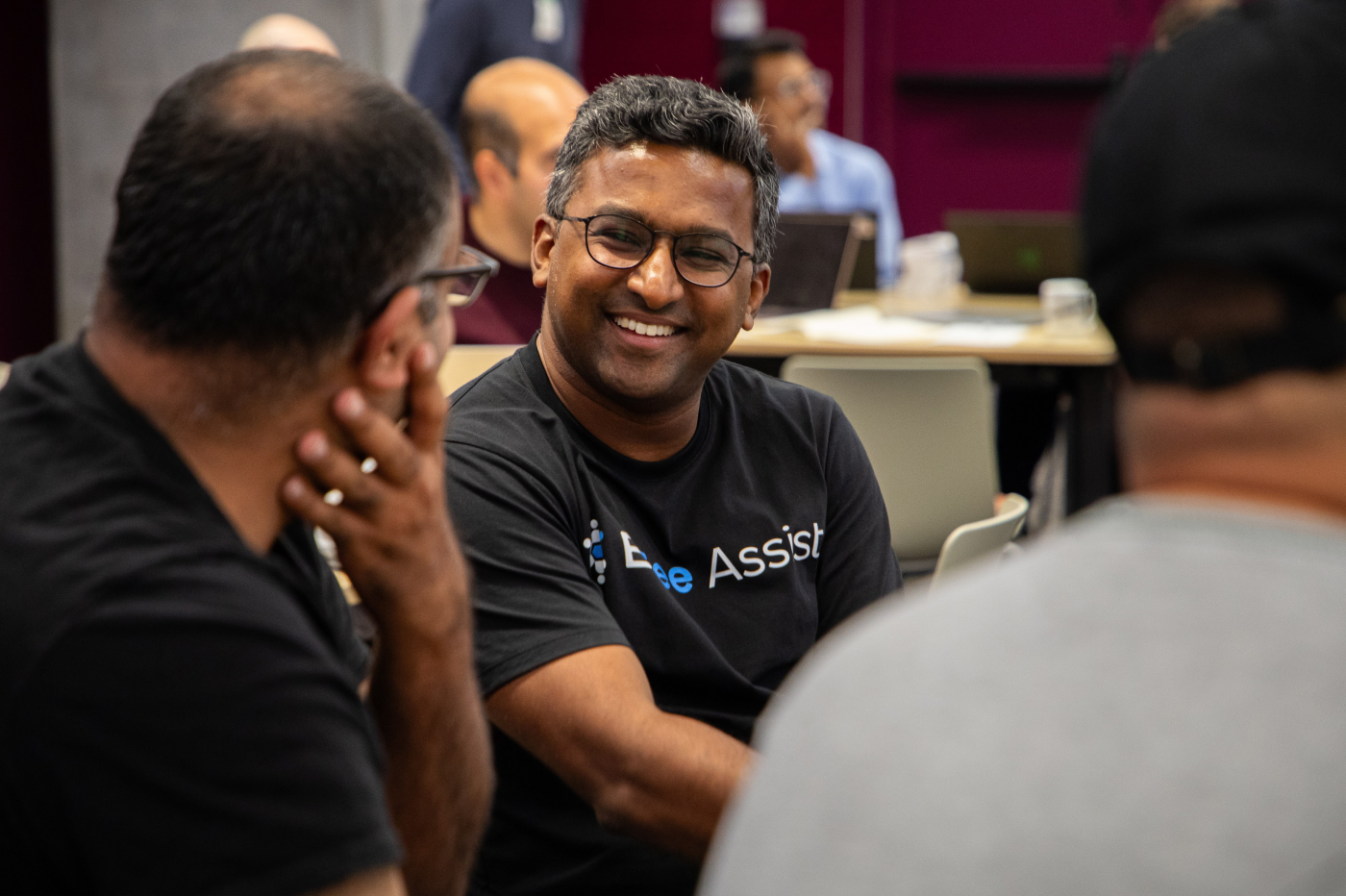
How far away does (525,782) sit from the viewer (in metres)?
1.43

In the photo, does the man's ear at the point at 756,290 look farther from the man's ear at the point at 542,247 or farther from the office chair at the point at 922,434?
the office chair at the point at 922,434

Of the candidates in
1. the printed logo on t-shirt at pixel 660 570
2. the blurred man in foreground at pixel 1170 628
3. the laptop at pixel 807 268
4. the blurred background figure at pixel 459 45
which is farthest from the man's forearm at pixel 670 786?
the blurred background figure at pixel 459 45

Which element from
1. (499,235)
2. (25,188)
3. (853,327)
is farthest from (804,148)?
(25,188)

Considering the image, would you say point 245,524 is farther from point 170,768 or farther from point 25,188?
point 25,188

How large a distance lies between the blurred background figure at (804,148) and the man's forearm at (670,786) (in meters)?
4.26

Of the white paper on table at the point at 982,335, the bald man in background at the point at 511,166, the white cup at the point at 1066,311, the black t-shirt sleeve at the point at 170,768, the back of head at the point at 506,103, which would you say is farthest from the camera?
the white cup at the point at 1066,311

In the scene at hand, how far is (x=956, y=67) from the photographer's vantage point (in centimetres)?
744

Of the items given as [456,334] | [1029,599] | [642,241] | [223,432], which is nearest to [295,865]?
[223,432]

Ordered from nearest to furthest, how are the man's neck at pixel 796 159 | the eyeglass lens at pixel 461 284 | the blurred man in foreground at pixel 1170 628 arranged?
the blurred man in foreground at pixel 1170 628, the eyeglass lens at pixel 461 284, the man's neck at pixel 796 159

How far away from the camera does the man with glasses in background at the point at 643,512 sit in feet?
4.29

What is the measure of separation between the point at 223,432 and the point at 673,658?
2.20 ft

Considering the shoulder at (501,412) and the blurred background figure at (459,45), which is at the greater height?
the blurred background figure at (459,45)

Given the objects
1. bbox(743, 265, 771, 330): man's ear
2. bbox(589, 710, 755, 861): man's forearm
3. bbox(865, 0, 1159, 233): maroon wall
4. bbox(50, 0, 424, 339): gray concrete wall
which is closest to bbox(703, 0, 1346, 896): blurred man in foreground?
bbox(589, 710, 755, 861): man's forearm

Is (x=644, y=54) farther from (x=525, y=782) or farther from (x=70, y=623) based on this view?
(x=70, y=623)
